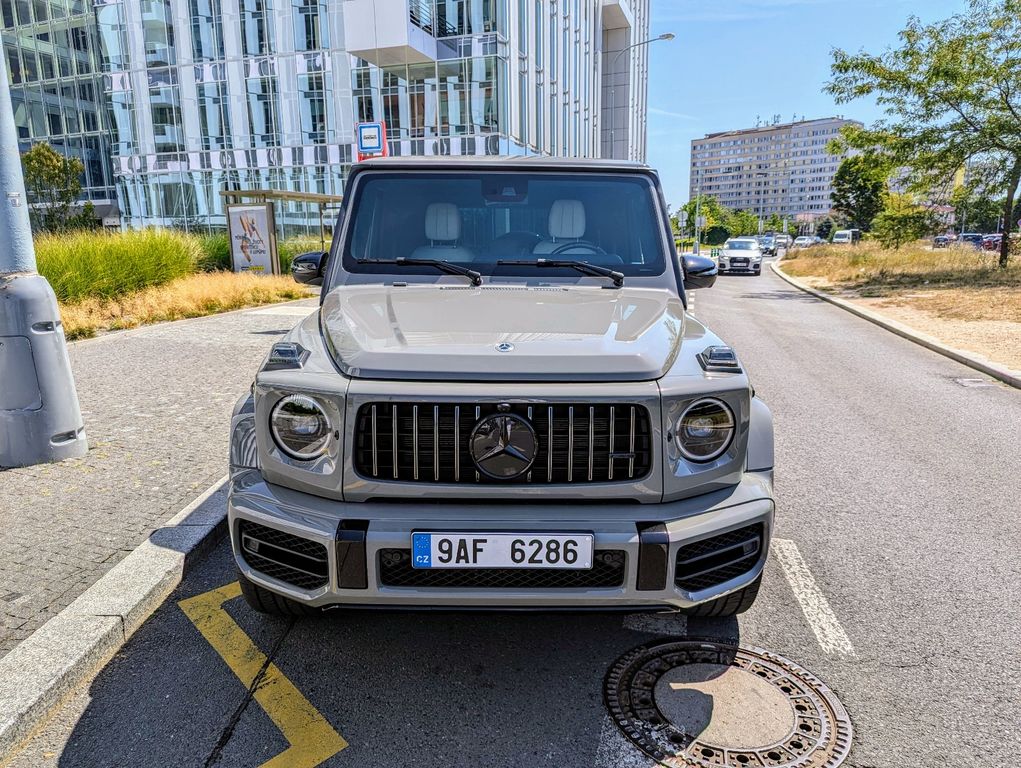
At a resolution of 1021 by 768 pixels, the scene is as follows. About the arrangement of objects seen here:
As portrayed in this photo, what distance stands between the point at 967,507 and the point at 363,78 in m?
31.9

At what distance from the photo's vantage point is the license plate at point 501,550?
7.57ft

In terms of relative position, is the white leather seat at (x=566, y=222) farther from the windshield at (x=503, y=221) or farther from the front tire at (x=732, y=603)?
the front tire at (x=732, y=603)

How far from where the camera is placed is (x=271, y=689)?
2689mm

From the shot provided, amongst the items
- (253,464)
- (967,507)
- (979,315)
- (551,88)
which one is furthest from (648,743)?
(551,88)

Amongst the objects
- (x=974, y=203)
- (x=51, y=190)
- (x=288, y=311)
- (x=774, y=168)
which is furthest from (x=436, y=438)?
(x=774, y=168)

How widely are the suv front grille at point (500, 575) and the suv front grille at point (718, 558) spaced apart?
220 mm

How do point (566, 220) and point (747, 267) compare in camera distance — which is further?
point (747, 267)

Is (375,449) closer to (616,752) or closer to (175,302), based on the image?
(616,752)

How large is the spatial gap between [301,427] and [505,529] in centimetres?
78

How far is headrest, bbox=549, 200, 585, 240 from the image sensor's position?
378 centimetres

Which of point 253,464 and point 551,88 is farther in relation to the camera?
point 551,88

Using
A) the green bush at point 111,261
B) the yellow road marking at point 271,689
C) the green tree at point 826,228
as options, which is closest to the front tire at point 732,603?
the yellow road marking at point 271,689

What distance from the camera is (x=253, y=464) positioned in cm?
265

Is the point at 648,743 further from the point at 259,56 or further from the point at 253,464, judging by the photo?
the point at 259,56
